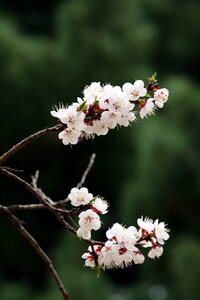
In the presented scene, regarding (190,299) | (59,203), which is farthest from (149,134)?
(59,203)

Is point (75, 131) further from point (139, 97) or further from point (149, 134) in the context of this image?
point (149, 134)

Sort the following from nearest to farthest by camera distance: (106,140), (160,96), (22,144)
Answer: (22,144)
(160,96)
(106,140)

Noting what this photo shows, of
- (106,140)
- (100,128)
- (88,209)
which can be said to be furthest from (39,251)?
(106,140)

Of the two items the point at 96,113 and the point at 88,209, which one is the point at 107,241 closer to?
the point at 88,209

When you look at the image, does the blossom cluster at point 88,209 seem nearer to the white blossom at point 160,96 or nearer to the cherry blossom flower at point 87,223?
the cherry blossom flower at point 87,223

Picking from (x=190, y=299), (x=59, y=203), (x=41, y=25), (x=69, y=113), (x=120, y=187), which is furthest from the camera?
(x=41, y=25)

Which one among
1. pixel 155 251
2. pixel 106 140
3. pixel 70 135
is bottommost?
pixel 155 251

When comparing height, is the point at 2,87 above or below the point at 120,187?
above

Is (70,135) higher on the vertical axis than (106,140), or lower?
lower
